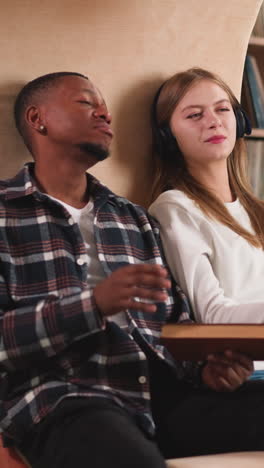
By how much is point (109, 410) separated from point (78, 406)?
5 cm

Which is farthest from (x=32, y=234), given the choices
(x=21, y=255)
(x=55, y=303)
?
(x=55, y=303)

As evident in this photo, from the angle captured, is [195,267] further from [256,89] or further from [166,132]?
[256,89]

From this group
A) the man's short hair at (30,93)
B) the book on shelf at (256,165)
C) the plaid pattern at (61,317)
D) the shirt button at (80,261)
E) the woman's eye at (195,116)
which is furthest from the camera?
the book on shelf at (256,165)

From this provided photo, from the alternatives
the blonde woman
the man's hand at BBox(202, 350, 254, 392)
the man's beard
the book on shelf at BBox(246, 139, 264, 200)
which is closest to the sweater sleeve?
the blonde woman

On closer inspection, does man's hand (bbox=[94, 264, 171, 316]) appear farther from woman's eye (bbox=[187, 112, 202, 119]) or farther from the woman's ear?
woman's eye (bbox=[187, 112, 202, 119])

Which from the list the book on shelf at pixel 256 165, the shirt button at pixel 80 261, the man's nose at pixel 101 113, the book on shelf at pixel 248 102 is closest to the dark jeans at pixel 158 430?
the shirt button at pixel 80 261

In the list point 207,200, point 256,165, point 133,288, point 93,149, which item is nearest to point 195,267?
point 207,200

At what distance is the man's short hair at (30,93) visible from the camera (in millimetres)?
1601

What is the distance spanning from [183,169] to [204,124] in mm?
136

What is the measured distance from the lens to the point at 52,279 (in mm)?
1326

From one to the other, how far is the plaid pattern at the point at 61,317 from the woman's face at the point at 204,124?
0.96 ft

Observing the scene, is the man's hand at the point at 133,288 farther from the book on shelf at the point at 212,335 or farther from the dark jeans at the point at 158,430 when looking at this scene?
the dark jeans at the point at 158,430

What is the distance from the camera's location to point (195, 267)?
4.91ft

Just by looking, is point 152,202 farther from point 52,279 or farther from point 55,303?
point 55,303
